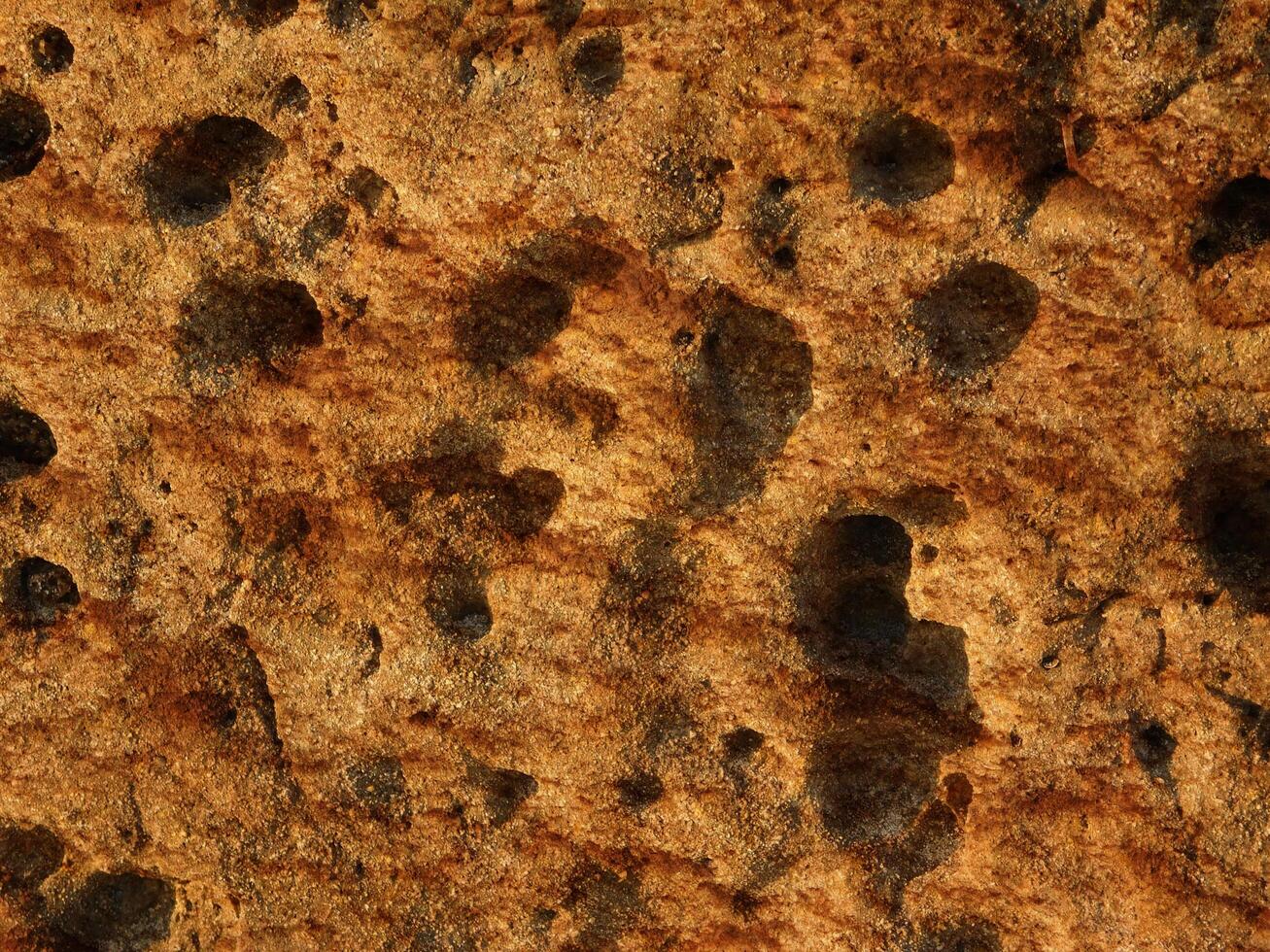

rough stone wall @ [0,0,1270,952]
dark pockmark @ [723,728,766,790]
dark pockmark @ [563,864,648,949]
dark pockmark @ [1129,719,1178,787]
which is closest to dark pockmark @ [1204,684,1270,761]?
rough stone wall @ [0,0,1270,952]

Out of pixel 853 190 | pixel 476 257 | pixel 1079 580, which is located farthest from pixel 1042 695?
pixel 476 257

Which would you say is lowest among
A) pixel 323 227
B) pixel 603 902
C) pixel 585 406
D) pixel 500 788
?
pixel 603 902

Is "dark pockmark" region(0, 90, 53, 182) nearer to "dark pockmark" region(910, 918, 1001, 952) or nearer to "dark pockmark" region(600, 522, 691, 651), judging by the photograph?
"dark pockmark" region(600, 522, 691, 651)

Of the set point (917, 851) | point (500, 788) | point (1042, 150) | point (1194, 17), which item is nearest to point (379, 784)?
point (500, 788)

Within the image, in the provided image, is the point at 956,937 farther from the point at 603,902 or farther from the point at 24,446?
the point at 24,446

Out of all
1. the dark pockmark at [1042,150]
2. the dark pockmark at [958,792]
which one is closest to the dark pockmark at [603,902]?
the dark pockmark at [958,792]
